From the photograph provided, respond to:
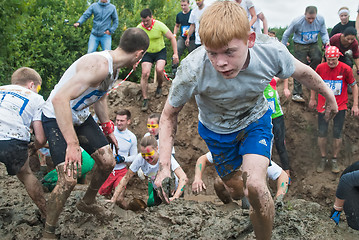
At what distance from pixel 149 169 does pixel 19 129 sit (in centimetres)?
200

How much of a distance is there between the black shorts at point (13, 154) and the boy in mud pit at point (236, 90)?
6.17 ft

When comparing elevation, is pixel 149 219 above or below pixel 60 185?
below

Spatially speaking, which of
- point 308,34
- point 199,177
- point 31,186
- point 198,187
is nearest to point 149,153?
point 199,177

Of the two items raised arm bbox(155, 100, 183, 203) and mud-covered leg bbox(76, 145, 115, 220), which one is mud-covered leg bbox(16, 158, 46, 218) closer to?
mud-covered leg bbox(76, 145, 115, 220)

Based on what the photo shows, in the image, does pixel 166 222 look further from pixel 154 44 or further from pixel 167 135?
pixel 154 44

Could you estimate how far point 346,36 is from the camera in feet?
22.9

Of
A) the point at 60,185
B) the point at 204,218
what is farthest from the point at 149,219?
the point at 60,185

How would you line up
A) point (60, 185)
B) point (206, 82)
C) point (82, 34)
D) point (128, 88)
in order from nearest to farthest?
1. point (206, 82)
2. point (60, 185)
3. point (128, 88)
4. point (82, 34)

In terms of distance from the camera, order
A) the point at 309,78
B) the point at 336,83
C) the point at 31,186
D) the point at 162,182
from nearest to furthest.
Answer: the point at 162,182 < the point at 309,78 < the point at 31,186 < the point at 336,83

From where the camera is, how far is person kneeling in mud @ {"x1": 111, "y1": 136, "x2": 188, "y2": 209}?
15.4 feet

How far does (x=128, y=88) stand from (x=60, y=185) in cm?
605

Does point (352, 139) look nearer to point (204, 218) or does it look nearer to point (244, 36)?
point (204, 218)

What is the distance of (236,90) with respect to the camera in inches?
98.3

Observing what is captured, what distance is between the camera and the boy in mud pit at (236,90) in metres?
2.21
